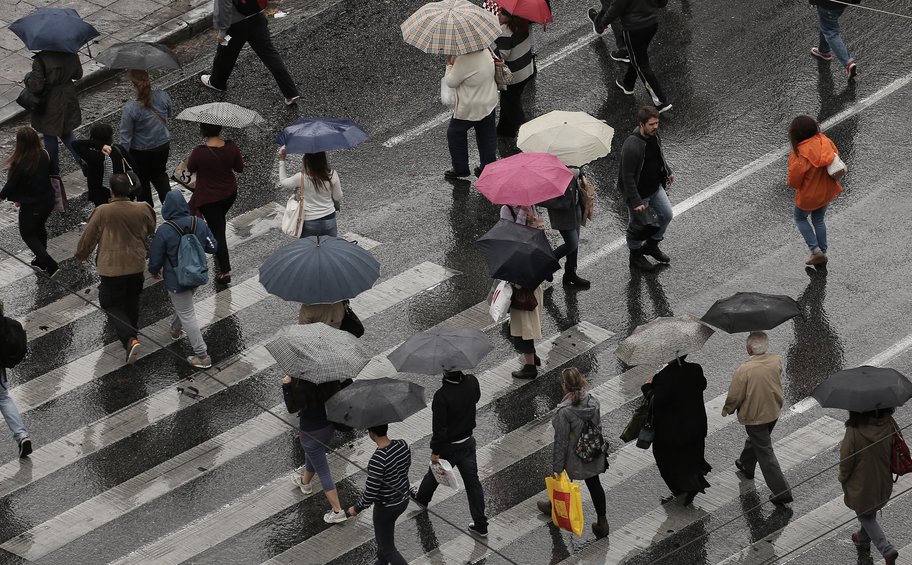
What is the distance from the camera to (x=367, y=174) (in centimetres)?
1614

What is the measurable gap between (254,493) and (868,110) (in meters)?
8.25

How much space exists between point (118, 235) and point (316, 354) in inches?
107

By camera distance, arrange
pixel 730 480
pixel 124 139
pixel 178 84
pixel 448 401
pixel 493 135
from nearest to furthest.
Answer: pixel 448 401
pixel 730 480
pixel 124 139
pixel 493 135
pixel 178 84

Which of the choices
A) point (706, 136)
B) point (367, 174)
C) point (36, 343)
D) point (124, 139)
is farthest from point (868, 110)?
point (36, 343)

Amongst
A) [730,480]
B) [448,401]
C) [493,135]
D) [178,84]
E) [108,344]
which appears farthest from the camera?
[178,84]

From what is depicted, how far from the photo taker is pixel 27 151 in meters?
13.8

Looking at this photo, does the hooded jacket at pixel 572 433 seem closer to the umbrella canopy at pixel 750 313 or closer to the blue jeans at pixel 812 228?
the umbrella canopy at pixel 750 313

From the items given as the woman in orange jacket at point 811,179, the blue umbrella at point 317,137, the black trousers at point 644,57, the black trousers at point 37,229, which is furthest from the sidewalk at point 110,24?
the woman in orange jacket at point 811,179

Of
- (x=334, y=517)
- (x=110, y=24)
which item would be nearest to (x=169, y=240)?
(x=334, y=517)

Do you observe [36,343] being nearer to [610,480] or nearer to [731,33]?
[610,480]

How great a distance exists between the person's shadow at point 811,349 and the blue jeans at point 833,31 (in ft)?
12.9

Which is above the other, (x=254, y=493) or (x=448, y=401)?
(x=448, y=401)

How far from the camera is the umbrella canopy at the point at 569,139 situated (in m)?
13.7

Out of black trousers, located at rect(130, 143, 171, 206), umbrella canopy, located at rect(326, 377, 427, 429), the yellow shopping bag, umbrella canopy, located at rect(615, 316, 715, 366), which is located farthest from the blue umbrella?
the yellow shopping bag
